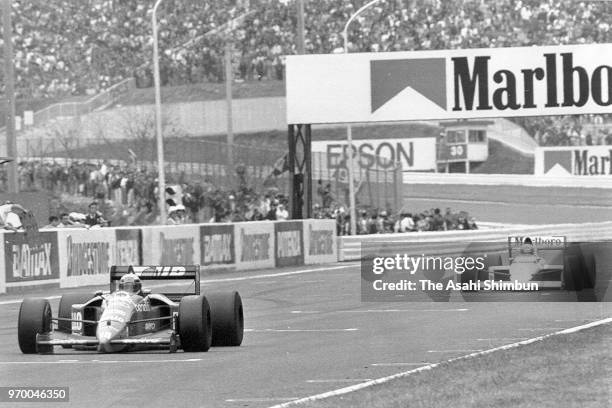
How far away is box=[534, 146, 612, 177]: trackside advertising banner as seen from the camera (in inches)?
2815

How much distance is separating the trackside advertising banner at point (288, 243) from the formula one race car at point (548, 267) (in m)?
13.7

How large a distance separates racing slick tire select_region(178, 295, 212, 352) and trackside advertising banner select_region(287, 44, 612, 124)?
2223 centimetres

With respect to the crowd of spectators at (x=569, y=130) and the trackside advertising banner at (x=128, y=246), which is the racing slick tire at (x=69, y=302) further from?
the crowd of spectators at (x=569, y=130)

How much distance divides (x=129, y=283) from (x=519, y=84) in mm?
22817

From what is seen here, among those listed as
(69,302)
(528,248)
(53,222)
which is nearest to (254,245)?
(53,222)

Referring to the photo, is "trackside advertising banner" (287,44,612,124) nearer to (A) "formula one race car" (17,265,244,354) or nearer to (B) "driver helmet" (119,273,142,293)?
(A) "formula one race car" (17,265,244,354)

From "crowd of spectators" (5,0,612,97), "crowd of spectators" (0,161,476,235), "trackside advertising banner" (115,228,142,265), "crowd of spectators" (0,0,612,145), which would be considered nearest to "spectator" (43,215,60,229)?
"trackside advertising banner" (115,228,142,265)

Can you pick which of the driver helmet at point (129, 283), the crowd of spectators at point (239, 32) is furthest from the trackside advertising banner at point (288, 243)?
the driver helmet at point (129, 283)

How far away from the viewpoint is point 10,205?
92.0 feet

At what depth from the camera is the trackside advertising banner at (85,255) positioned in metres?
29.2

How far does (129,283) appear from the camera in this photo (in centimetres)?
1455

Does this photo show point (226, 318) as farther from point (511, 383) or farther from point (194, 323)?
point (511, 383)

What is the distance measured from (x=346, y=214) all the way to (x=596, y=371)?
35421 millimetres

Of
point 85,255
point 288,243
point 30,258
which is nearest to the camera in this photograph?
point 30,258
